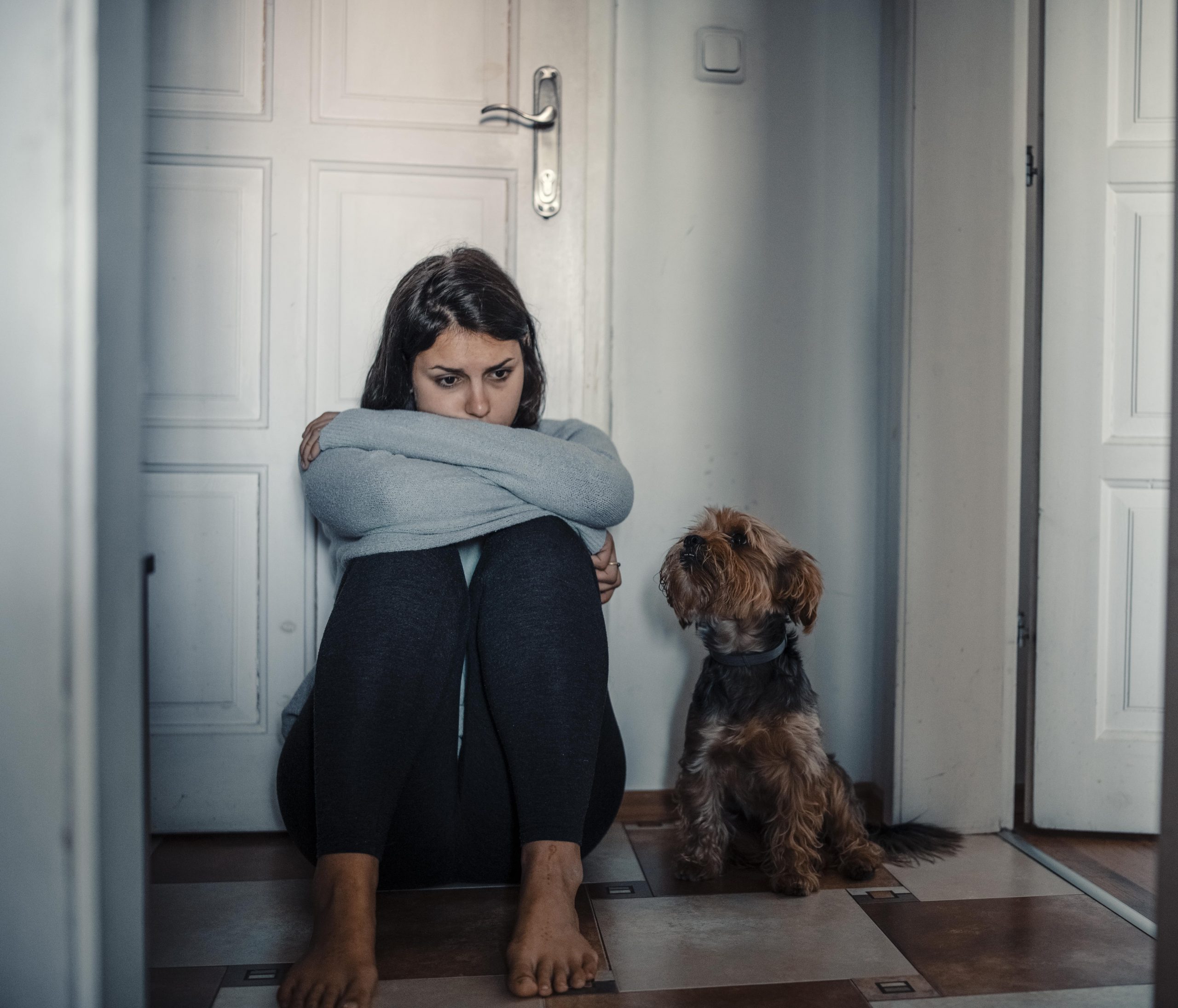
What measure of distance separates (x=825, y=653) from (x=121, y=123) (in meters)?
1.59

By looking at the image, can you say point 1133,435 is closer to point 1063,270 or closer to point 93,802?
point 1063,270

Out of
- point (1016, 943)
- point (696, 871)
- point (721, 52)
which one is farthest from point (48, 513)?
point (721, 52)

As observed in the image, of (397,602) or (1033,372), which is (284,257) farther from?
(1033,372)

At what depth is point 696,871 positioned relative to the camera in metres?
1.50

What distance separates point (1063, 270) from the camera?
1749 mm

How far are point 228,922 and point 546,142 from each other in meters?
1.43

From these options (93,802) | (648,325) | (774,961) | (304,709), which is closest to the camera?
(93,802)

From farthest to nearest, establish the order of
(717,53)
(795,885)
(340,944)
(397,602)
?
(717,53), (795,885), (397,602), (340,944)

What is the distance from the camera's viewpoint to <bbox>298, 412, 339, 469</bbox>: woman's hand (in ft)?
4.65

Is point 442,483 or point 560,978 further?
point 442,483

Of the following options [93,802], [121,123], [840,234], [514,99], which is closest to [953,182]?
[840,234]

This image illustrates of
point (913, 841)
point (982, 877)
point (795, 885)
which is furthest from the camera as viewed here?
point (913, 841)

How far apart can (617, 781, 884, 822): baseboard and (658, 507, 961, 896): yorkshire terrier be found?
273 millimetres

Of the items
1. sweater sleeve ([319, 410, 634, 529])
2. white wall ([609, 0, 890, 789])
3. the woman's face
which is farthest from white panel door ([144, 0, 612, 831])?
sweater sleeve ([319, 410, 634, 529])
